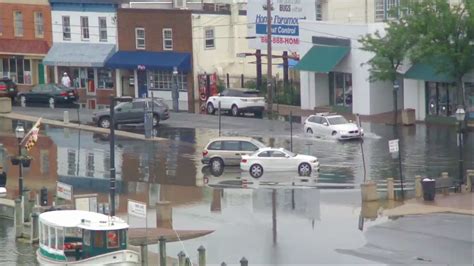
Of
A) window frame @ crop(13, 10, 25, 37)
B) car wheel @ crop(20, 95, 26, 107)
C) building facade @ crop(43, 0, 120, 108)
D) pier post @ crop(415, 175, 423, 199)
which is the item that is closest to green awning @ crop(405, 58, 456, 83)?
pier post @ crop(415, 175, 423, 199)

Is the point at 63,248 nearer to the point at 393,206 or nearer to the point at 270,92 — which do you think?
the point at 393,206

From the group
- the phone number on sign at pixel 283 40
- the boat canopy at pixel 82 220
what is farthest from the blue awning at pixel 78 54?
the boat canopy at pixel 82 220

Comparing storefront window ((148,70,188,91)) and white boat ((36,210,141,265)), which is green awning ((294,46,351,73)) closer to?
storefront window ((148,70,188,91))

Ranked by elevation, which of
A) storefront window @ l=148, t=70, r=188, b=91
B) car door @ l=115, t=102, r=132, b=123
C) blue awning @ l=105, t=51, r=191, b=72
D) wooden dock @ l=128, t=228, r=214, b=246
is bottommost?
wooden dock @ l=128, t=228, r=214, b=246

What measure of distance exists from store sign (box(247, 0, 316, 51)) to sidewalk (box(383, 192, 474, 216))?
96.1 feet

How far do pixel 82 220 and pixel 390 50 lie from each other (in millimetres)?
30518

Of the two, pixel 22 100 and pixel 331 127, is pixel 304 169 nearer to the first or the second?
pixel 331 127

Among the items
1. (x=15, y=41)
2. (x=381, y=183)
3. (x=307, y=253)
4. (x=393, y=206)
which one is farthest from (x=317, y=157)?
(x=15, y=41)

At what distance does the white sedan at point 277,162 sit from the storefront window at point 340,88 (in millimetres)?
19581

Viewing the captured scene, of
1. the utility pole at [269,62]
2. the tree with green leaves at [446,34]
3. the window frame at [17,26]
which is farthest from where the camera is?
the window frame at [17,26]

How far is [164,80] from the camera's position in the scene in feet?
272

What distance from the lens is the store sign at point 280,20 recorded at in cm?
7744

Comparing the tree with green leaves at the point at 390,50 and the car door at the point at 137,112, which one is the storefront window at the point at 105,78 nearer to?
the car door at the point at 137,112

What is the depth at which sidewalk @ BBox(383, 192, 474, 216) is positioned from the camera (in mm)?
46844
